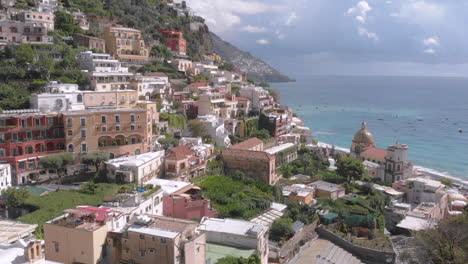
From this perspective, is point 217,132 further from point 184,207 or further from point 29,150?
point 29,150

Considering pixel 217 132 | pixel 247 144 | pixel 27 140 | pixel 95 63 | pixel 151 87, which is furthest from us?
pixel 151 87

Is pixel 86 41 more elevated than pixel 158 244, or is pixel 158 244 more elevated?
pixel 86 41

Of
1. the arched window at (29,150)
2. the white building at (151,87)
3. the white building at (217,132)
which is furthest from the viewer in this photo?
the white building at (151,87)

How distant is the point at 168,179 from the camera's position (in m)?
32.8

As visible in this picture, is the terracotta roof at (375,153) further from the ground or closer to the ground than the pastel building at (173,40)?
closer to the ground

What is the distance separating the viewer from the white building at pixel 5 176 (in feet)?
91.0

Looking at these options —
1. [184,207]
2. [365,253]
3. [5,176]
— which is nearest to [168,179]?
[184,207]

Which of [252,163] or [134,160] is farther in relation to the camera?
[252,163]

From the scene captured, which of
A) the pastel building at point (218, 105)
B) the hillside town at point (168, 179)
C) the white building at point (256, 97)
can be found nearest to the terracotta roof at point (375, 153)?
the hillside town at point (168, 179)

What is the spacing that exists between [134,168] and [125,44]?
31776 millimetres

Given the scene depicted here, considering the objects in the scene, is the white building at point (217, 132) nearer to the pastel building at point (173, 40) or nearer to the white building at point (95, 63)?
the white building at point (95, 63)

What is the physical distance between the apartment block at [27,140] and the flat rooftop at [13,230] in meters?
7.40

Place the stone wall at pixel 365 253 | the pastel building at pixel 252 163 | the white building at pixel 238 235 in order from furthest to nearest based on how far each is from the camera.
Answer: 1. the pastel building at pixel 252 163
2. the stone wall at pixel 365 253
3. the white building at pixel 238 235

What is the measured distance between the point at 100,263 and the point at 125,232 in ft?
5.13
